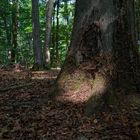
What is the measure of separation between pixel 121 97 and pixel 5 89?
10.5ft

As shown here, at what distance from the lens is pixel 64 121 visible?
496 centimetres

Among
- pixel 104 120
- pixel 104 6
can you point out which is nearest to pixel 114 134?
pixel 104 120

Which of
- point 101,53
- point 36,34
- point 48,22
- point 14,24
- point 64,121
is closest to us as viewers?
point 64,121

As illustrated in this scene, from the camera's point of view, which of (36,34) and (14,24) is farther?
(14,24)

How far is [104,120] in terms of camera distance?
16.0ft

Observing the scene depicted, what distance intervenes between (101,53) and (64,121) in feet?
4.35

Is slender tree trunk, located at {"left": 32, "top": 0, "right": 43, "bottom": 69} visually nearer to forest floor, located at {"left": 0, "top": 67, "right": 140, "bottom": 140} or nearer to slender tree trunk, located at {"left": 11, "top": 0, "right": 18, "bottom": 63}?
forest floor, located at {"left": 0, "top": 67, "right": 140, "bottom": 140}

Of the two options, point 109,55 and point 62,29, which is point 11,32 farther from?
point 109,55

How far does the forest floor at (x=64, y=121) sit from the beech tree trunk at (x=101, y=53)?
11.4 inches

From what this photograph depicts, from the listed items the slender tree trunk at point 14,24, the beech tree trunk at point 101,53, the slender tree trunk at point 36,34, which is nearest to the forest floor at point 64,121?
the beech tree trunk at point 101,53

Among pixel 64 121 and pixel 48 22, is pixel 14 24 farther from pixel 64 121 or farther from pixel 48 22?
pixel 64 121

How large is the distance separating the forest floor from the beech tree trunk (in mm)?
288

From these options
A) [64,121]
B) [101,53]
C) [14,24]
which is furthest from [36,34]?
[14,24]

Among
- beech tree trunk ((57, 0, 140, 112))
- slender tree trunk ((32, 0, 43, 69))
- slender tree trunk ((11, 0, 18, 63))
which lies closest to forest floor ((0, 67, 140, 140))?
beech tree trunk ((57, 0, 140, 112))
